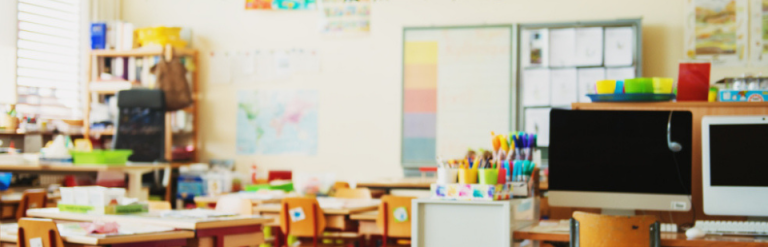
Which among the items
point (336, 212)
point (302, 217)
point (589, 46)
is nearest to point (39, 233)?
point (302, 217)

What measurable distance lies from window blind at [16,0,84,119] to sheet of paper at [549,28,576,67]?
172 inches

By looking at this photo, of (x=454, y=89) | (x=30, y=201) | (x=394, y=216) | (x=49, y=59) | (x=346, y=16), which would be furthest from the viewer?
(x=346, y=16)

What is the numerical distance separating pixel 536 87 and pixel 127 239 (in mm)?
4269

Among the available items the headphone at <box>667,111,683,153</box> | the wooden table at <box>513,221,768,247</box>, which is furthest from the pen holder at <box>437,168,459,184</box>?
the headphone at <box>667,111,683,153</box>

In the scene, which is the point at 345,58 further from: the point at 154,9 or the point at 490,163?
the point at 490,163

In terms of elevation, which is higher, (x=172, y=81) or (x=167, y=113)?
(x=172, y=81)

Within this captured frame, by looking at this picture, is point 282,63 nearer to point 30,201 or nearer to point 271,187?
point 271,187

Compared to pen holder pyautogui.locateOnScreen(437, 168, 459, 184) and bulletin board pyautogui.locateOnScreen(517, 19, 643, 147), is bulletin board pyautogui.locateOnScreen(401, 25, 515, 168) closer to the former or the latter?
bulletin board pyautogui.locateOnScreen(517, 19, 643, 147)

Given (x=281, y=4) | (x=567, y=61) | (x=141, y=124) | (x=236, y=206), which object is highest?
(x=281, y=4)

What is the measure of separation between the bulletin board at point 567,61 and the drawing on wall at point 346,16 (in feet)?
4.71

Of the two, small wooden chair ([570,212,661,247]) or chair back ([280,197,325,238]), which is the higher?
small wooden chair ([570,212,661,247])

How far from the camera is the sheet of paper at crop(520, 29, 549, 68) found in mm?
6695

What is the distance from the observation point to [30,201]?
525cm

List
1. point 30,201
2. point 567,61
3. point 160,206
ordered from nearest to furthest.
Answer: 1. point 160,206
2. point 30,201
3. point 567,61
